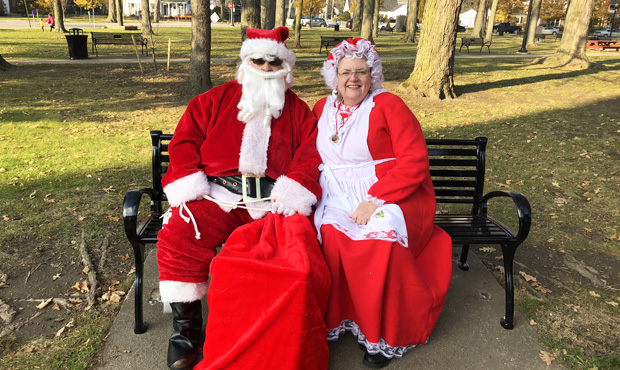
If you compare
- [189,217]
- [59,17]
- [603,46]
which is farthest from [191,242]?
[59,17]

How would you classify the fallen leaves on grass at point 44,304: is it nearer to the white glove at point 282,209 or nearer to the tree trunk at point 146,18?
the white glove at point 282,209

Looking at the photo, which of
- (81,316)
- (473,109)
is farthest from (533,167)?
(81,316)

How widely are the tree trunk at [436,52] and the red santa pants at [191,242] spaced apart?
25.9 ft

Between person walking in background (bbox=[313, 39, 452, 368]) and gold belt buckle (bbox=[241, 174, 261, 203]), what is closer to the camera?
person walking in background (bbox=[313, 39, 452, 368])

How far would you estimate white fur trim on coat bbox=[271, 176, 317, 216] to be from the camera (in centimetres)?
277

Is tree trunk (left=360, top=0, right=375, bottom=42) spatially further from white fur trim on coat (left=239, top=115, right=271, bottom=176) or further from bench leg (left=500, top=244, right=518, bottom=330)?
bench leg (left=500, top=244, right=518, bottom=330)

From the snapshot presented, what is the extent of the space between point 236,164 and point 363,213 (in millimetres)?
898

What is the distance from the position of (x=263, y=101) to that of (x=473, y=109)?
726cm

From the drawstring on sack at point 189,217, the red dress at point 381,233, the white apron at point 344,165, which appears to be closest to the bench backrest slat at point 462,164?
the red dress at point 381,233

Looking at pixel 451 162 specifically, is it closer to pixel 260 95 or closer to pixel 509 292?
pixel 509 292

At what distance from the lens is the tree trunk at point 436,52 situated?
9070 mm

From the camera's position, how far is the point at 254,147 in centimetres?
290

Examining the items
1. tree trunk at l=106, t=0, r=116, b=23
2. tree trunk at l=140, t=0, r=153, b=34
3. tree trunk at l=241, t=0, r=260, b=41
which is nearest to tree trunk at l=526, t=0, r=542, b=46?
tree trunk at l=241, t=0, r=260, b=41

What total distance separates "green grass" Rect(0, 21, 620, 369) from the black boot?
0.52 m
